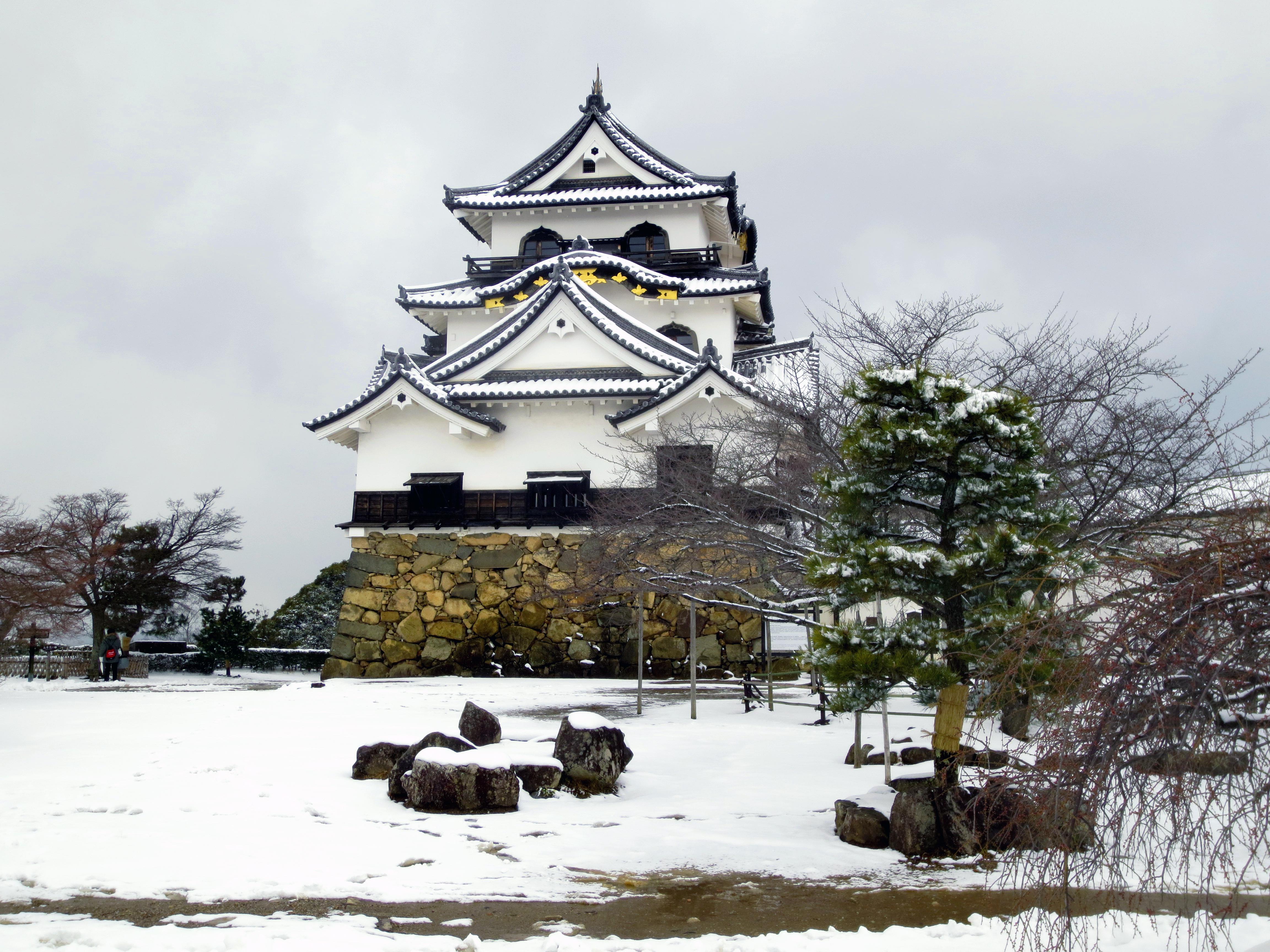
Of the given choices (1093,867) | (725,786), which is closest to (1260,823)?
(1093,867)

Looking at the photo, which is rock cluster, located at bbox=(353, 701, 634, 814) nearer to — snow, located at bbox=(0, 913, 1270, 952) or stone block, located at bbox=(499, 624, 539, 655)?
snow, located at bbox=(0, 913, 1270, 952)

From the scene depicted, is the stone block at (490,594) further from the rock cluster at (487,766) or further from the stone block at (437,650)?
the rock cluster at (487,766)

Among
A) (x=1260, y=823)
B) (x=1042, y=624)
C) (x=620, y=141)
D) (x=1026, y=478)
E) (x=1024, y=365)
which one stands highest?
(x=620, y=141)

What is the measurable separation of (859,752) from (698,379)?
9.91 m

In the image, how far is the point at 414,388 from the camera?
1900 centimetres

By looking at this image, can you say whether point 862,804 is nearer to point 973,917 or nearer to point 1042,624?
point 973,917

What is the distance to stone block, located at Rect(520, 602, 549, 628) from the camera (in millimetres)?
19078

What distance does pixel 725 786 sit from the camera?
811 centimetres

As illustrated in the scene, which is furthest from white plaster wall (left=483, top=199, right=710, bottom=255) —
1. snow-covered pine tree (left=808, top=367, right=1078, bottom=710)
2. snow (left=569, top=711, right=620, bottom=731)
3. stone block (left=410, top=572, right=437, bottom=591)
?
snow-covered pine tree (left=808, top=367, right=1078, bottom=710)

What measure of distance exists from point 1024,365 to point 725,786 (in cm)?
629

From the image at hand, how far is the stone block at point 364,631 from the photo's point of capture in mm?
19391

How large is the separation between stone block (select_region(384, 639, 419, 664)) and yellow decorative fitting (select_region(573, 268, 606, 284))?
966 cm

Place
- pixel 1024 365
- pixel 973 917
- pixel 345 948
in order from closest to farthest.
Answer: pixel 345 948, pixel 973 917, pixel 1024 365

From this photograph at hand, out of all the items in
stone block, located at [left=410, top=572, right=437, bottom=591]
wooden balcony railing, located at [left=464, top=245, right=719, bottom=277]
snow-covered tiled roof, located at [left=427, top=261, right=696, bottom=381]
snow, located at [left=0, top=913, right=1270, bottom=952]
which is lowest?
snow, located at [left=0, top=913, right=1270, bottom=952]
